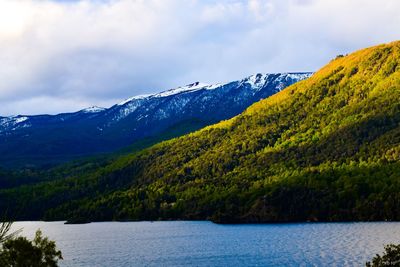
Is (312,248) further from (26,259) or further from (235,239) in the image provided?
(26,259)

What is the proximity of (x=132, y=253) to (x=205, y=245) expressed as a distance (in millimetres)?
22394

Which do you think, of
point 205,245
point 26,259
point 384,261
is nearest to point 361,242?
point 205,245

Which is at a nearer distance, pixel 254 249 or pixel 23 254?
pixel 23 254

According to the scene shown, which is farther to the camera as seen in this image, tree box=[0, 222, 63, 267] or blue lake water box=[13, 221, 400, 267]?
blue lake water box=[13, 221, 400, 267]

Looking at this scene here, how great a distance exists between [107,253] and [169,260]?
3153cm

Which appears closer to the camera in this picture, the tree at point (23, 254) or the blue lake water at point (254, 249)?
the tree at point (23, 254)

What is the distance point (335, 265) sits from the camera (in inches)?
4815

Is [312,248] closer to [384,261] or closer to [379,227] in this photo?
[379,227]

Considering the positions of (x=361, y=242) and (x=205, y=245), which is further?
(x=205, y=245)

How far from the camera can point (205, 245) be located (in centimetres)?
17638

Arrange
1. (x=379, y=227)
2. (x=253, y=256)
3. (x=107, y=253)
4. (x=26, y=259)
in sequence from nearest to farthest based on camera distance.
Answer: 1. (x=26, y=259)
2. (x=253, y=256)
3. (x=107, y=253)
4. (x=379, y=227)

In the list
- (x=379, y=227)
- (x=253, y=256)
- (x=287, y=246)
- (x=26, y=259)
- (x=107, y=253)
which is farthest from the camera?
(x=379, y=227)

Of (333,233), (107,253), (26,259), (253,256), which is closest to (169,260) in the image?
(253,256)

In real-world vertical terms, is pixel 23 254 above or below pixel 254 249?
above
